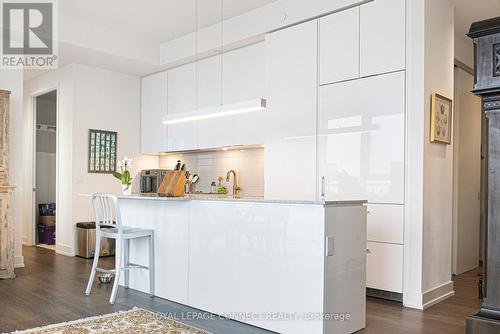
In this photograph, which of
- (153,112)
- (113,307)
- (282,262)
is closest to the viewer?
(282,262)

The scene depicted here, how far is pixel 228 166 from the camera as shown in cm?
636

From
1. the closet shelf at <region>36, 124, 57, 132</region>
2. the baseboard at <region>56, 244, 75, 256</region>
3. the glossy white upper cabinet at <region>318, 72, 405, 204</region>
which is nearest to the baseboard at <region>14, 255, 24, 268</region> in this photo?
the baseboard at <region>56, 244, 75, 256</region>

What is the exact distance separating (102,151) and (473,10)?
5416 mm

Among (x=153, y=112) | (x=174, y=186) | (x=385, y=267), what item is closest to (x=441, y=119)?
(x=385, y=267)

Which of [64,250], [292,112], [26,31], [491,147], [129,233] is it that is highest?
[26,31]

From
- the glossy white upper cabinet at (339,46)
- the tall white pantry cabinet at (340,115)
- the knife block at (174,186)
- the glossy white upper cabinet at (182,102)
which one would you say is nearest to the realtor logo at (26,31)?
the glossy white upper cabinet at (182,102)

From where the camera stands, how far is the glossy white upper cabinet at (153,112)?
6844mm

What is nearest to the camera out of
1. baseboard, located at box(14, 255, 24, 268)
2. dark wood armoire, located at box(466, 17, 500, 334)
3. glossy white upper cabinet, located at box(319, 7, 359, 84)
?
dark wood armoire, located at box(466, 17, 500, 334)

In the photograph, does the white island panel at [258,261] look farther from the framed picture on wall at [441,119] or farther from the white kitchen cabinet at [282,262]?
the framed picture on wall at [441,119]

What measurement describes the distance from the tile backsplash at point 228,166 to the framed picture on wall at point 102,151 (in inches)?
37.9

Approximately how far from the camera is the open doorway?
746 cm

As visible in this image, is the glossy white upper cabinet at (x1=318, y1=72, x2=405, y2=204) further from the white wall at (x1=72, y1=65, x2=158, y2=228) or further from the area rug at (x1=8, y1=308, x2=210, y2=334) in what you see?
the white wall at (x1=72, y1=65, x2=158, y2=228)

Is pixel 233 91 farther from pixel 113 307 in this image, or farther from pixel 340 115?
pixel 113 307

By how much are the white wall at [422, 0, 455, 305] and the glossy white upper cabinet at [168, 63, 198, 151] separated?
11.3ft
